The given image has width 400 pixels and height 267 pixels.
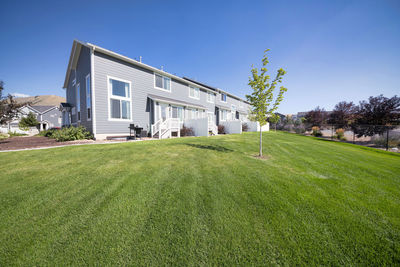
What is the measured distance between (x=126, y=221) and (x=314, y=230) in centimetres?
255

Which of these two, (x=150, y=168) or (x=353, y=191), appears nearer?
(x=353, y=191)

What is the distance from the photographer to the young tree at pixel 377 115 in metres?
12.7

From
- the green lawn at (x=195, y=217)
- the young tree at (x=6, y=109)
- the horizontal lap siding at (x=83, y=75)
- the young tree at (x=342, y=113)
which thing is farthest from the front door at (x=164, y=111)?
the young tree at (x=342, y=113)

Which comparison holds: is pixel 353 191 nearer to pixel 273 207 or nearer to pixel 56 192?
pixel 273 207

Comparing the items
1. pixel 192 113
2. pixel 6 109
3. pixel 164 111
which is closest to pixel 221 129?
pixel 192 113

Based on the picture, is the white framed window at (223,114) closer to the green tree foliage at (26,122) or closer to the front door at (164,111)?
the front door at (164,111)

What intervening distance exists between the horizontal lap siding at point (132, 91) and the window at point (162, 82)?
400mm

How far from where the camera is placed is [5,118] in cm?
833

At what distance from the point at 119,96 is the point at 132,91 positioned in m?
1.16

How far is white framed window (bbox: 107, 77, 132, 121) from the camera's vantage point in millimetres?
10719

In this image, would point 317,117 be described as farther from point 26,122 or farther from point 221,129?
point 26,122

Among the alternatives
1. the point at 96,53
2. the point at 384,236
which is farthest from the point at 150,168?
the point at 96,53

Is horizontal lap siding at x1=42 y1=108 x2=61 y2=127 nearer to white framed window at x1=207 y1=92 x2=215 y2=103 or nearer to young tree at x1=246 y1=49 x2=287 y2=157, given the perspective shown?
white framed window at x1=207 y1=92 x2=215 y2=103

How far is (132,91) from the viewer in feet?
38.9
